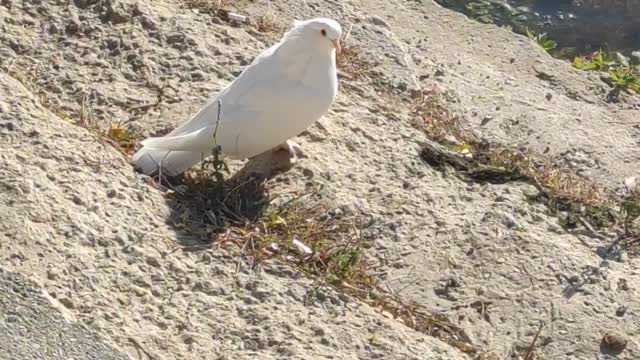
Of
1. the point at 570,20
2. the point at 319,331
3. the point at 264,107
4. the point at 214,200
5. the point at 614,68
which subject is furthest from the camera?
the point at 570,20

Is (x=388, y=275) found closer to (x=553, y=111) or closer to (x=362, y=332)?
(x=362, y=332)

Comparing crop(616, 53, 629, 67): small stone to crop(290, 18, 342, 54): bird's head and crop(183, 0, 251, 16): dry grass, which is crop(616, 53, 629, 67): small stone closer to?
crop(183, 0, 251, 16): dry grass

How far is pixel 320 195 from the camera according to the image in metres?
5.11

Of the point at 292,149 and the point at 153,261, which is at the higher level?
the point at 292,149

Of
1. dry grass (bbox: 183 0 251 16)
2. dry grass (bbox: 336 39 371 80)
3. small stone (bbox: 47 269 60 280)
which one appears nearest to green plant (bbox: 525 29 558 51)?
dry grass (bbox: 336 39 371 80)

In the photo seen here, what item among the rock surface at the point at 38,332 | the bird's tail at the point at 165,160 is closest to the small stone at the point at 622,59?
the bird's tail at the point at 165,160

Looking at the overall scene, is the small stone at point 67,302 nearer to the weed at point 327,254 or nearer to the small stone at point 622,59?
the weed at point 327,254

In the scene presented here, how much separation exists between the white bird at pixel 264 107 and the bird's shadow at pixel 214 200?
0.07 m

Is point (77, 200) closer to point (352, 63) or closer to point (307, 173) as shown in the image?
point (307, 173)

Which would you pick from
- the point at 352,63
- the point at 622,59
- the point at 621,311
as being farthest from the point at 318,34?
the point at 622,59

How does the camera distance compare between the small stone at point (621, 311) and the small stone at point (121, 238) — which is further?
the small stone at point (621, 311)

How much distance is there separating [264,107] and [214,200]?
42 centimetres

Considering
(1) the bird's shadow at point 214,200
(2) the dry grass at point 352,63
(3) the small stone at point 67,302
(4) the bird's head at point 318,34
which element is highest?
(4) the bird's head at point 318,34

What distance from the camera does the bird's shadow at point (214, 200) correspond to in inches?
184
